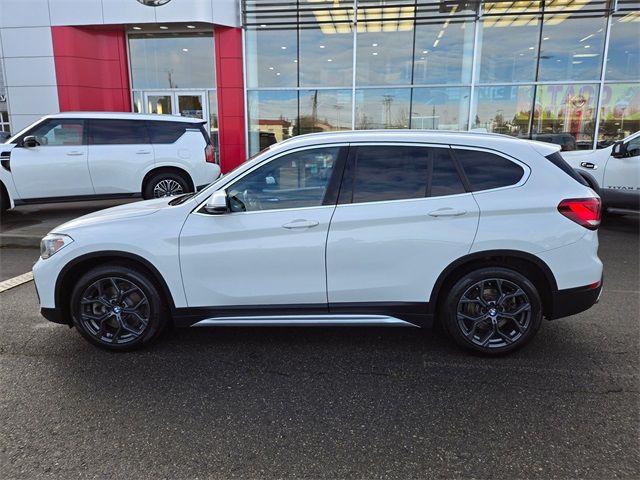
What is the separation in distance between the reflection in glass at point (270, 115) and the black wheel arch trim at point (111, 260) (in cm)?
1191

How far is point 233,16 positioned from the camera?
1392 cm

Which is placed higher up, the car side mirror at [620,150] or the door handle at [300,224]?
the car side mirror at [620,150]

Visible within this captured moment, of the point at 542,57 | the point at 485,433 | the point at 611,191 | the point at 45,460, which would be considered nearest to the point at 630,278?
the point at 611,191

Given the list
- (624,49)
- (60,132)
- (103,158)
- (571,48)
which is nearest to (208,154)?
(103,158)

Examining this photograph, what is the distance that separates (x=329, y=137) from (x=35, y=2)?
14465mm

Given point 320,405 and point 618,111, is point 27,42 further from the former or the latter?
point 618,111

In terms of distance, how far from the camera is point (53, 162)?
8.85 m

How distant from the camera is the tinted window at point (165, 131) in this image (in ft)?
30.9

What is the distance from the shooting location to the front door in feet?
11.5

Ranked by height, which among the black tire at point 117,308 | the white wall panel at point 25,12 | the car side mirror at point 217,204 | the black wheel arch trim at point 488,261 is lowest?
the black tire at point 117,308

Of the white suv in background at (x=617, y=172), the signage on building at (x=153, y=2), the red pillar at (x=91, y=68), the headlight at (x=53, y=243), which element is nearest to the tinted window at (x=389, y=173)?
the headlight at (x=53, y=243)

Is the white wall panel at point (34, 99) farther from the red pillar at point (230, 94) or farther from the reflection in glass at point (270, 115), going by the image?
the reflection in glass at point (270, 115)

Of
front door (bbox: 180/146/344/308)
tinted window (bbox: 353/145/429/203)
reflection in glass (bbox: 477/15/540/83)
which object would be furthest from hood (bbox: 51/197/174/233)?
reflection in glass (bbox: 477/15/540/83)

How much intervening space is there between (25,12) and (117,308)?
1428 cm
